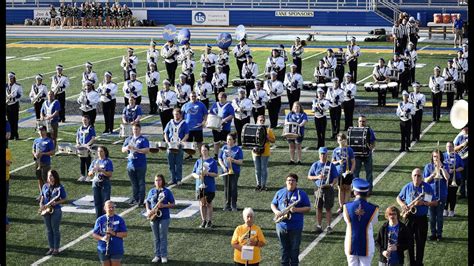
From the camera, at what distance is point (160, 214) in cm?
1541

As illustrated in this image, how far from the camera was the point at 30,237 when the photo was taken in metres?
16.8

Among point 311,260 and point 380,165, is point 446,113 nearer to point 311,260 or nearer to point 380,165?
point 380,165

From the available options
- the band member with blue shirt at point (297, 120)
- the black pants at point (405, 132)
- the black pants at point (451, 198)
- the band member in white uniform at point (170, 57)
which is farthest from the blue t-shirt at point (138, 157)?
the band member in white uniform at point (170, 57)

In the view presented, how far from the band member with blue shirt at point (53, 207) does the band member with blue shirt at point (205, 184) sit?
2.32 metres

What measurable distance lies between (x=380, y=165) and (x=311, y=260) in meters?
6.97

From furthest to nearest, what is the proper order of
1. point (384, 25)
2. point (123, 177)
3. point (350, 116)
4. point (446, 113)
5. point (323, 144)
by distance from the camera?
point (384, 25) → point (446, 113) → point (350, 116) → point (323, 144) → point (123, 177)

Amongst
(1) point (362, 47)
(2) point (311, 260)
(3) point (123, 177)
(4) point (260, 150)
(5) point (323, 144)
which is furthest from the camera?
(1) point (362, 47)

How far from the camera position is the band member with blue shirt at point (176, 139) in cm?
2020

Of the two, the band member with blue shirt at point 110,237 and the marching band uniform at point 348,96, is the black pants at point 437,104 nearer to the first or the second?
the marching band uniform at point 348,96

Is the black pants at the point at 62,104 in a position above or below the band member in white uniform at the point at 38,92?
below

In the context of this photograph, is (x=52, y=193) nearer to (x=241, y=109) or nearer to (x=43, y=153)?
(x=43, y=153)

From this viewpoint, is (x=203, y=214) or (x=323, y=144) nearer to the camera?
(x=203, y=214)

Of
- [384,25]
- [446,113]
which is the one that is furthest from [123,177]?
[384,25]

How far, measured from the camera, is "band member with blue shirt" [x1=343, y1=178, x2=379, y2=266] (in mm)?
12930
